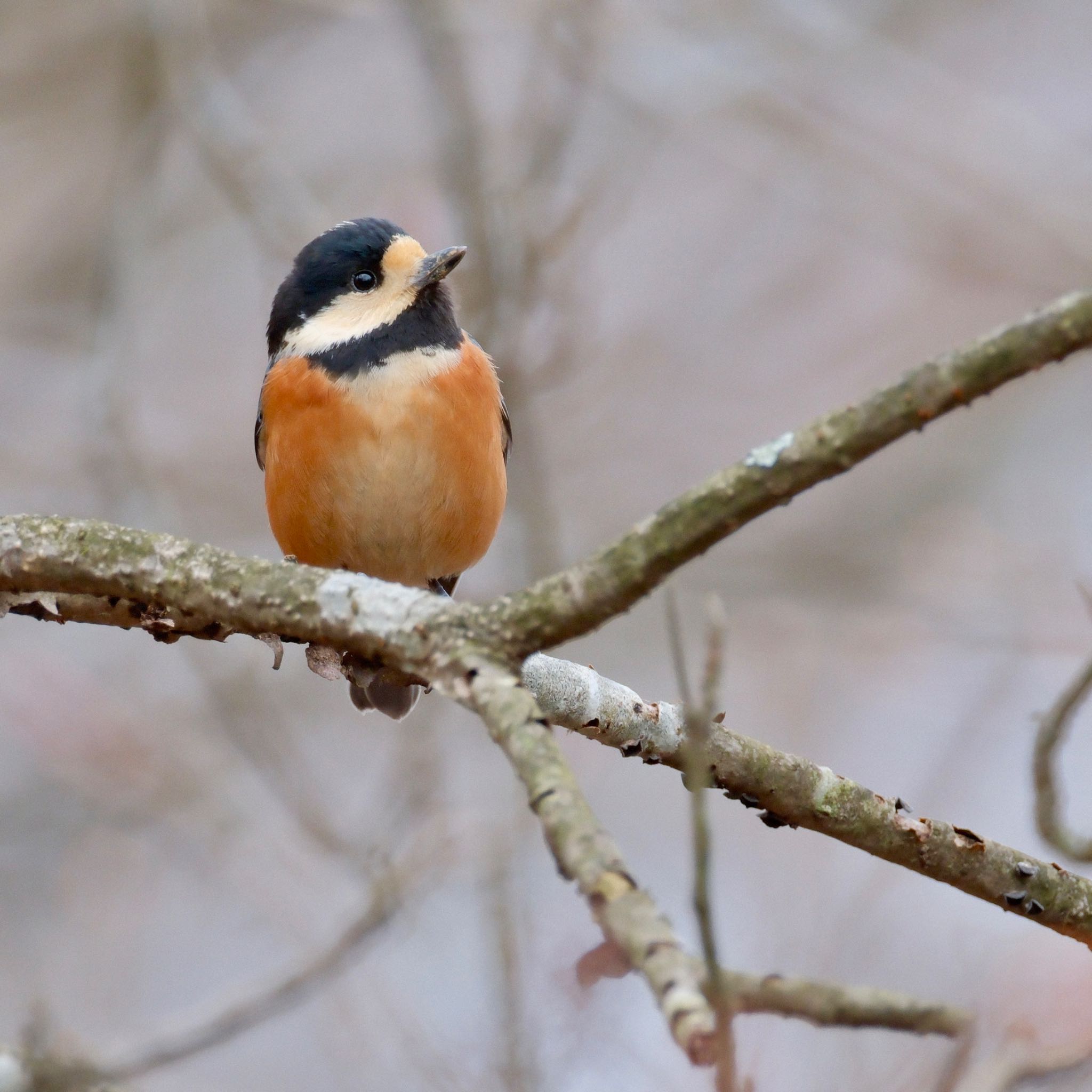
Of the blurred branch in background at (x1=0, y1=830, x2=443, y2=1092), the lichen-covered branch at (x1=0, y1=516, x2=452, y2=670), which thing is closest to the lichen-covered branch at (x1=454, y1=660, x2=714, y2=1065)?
the lichen-covered branch at (x1=0, y1=516, x2=452, y2=670)

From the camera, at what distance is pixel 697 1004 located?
155 centimetres

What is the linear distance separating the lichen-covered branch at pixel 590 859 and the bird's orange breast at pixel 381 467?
7.15 feet

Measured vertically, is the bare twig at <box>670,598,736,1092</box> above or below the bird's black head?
below

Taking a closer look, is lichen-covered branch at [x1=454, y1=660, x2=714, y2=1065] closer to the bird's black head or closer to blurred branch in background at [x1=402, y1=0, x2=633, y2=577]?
the bird's black head

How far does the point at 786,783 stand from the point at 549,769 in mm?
1100

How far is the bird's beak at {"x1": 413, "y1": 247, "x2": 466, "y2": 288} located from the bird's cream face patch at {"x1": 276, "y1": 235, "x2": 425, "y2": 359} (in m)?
0.02

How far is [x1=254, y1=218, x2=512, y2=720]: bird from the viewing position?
4.32 metres

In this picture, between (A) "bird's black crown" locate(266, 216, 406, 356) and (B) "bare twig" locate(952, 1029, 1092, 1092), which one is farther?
(A) "bird's black crown" locate(266, 216, 406, 356)

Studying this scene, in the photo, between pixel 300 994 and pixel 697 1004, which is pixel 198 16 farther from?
pixel 697 1004

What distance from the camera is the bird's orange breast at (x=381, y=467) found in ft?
14.1

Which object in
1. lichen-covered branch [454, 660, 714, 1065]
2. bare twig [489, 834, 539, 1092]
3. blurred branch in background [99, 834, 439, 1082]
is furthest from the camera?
bare twig [489, 834, 539, 1092]

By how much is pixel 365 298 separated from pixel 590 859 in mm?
3149

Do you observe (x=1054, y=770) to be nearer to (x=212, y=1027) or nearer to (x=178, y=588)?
(x=178, y=588)

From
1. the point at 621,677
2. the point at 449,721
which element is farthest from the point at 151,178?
the point at 621,677
